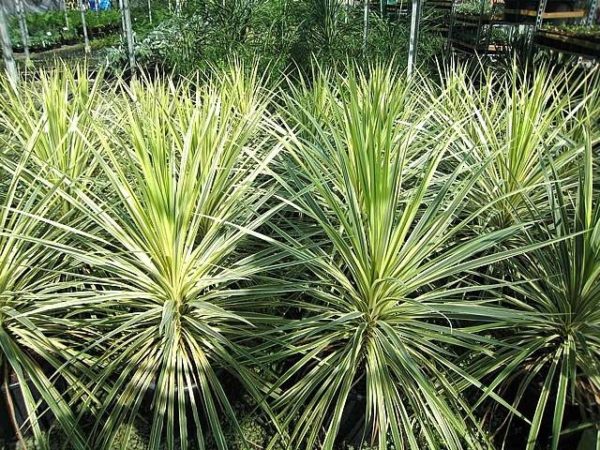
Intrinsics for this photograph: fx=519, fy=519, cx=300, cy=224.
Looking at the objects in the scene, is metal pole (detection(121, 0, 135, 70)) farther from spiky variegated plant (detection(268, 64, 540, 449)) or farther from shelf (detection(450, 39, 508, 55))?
shelf (detection(450, 39, 508, 55))

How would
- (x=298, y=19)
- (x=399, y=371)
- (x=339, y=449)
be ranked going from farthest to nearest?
(x=298, y=19) < (x=339, y=449) < (x=399, y=371)

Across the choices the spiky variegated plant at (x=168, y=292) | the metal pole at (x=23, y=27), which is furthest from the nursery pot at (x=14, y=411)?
the metal pole at (x=23, y=27)

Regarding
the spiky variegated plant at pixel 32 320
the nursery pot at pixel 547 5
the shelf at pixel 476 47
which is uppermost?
the nursery pot at pixel 547 5

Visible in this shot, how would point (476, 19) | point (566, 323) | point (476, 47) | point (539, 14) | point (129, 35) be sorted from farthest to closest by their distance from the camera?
point (476, 19) → point (476, 47) → point (539, 14) → point (129, 35) → point (566, 323)

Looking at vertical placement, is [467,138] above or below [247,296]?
above

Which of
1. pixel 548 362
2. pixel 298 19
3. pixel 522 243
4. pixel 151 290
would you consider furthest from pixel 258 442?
pixel 298 19

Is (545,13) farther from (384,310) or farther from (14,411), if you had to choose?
(14,411)

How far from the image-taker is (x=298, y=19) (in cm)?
420

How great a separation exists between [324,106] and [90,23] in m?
9.23

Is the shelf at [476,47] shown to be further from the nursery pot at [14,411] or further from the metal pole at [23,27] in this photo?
the nursery pot at [14,411]

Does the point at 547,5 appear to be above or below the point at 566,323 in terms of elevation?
above

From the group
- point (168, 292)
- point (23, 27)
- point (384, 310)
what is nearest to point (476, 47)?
point (23, 27)

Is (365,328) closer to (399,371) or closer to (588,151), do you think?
(399,371)

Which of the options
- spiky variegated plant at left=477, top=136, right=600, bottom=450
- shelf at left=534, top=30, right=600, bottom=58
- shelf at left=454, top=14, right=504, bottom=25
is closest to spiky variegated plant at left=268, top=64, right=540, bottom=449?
spiky variegated plant at left=477, top=136, right=600, bottom=450
